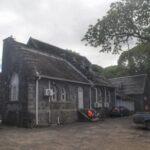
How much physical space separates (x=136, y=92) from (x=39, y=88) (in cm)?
2189

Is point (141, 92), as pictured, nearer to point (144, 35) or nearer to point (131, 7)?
point (144, 35)

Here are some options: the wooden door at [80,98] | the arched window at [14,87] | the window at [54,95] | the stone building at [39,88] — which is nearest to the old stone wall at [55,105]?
the stone building at [39,88]

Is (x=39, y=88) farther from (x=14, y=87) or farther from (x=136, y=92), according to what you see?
(x=136, y=92)

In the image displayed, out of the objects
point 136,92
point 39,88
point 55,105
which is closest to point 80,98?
point 55,105

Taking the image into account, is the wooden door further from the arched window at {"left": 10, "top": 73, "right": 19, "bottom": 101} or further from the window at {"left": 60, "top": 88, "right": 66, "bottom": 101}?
the arched window at {"left": 10, "top": 73, "right": 19, "bottom": 101}

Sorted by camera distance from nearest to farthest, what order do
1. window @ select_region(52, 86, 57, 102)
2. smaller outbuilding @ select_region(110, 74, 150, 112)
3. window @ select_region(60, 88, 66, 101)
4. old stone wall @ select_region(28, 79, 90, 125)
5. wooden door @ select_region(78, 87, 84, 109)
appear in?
old stone wall @ select_region(28, 79, 90, 125) < window @ select_region(52, 86, 57, 102) < window @ select_region(60, 88, 66, 101) < wooden door @ select_region(78, 87, 84, 109) < smaller outbuilding @ select_region(110, 74, 150, 112)

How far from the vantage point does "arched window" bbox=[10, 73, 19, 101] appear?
880 inches

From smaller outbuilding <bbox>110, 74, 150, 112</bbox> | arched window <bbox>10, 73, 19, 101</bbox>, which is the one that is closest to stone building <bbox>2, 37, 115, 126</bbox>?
arched window <bbox>10, 73, 19, 101</bbox>

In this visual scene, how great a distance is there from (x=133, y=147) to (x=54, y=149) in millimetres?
3614

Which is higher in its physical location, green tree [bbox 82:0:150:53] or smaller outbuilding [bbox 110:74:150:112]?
green tree [bbox 82:0:150:53]

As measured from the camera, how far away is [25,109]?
20.7 metres

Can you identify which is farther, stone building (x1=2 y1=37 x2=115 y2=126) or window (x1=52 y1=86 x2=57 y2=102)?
window (x1=52 y1=86 x2=57 y2=102)

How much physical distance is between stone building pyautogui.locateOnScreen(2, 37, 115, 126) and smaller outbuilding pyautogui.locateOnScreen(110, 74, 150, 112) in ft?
38.6

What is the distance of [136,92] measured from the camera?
3966 cm
